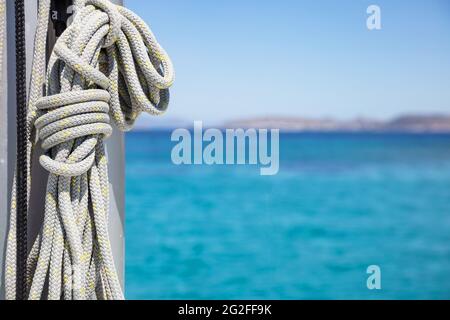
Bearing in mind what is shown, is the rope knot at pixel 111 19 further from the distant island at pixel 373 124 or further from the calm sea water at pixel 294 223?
the distant island at pixel 373 124

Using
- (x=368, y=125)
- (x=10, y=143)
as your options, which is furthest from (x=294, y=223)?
(x=10, y=143)

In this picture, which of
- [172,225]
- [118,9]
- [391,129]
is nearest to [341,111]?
[391,129]

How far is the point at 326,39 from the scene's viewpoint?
1916 centimetres

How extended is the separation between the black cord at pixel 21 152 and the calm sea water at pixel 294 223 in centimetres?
899

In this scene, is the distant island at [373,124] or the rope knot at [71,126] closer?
the rope knot at [71,126]

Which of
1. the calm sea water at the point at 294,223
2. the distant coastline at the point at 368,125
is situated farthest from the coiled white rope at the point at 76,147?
the distant coastline at the point at 368,125

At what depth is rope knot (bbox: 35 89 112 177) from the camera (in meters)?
0.73

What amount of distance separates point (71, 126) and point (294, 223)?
43.7 feet

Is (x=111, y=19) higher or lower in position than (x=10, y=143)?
higher

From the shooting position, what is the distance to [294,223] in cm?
1392

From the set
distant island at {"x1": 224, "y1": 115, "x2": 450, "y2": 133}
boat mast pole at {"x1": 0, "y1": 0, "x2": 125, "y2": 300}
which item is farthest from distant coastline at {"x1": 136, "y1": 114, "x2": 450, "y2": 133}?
boat mast pole at {"x1": 0, "y1": 0, "x2": 125, "y2": 300}

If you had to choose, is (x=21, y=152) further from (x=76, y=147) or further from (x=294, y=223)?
(x=294, y=223)

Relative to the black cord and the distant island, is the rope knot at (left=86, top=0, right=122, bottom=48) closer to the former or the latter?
the black cord

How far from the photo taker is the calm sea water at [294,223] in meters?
10.7
